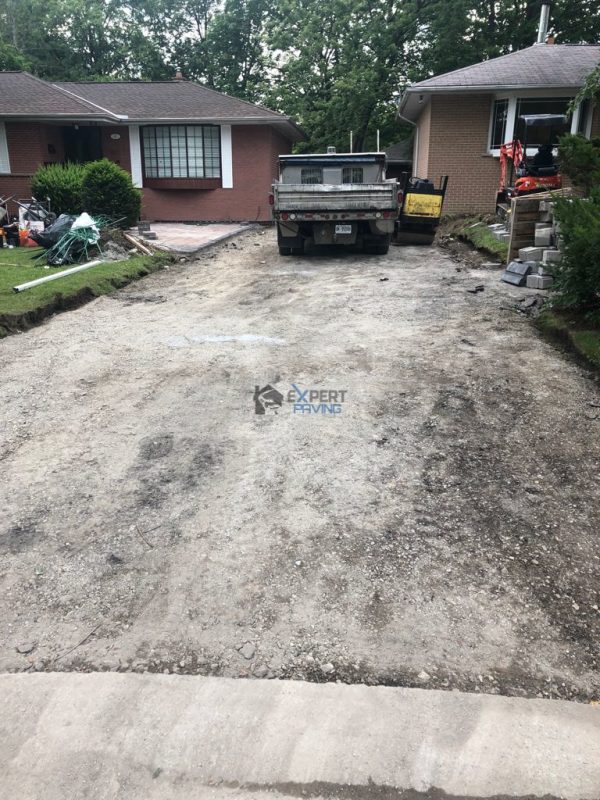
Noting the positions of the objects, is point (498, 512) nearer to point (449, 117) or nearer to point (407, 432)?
point (407, 432)

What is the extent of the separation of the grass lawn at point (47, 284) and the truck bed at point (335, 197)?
301cm

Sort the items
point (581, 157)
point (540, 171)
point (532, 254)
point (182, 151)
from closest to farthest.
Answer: point (581, 157) < point (532, 254) < point (540, 171) < point (182, 151)

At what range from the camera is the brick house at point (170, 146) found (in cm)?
2041

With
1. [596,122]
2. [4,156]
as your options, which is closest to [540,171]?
[596,122]

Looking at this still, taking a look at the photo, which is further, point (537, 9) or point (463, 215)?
point (537, 9)

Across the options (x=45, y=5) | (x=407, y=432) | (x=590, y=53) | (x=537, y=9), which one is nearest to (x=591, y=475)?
(x=407, y=432)

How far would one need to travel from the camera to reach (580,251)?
6668 millimetres

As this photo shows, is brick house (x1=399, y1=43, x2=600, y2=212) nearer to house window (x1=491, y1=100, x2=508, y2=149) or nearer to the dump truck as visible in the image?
house window (x1=491, y1=100, x2=508, y2=149)

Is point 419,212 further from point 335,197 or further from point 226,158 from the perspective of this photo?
point 226,158

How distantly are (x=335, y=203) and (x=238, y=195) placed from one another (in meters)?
9.97

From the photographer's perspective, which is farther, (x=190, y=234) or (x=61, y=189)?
(x=190, y=234)

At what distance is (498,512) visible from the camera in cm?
397

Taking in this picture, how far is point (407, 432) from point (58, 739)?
11.0 feet

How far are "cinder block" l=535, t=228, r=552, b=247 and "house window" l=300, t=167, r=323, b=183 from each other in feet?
18.7
